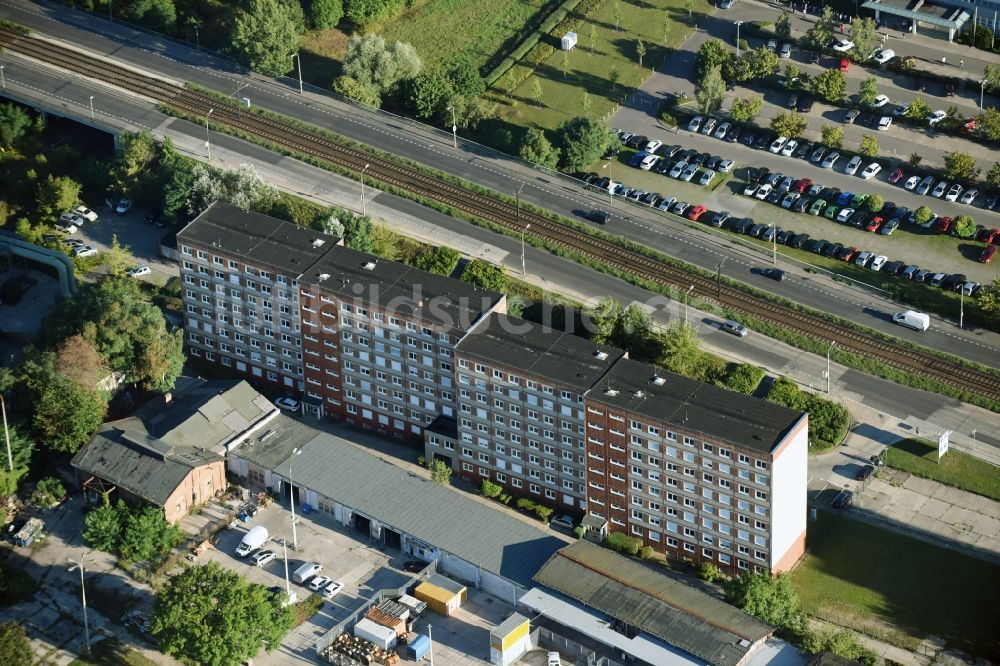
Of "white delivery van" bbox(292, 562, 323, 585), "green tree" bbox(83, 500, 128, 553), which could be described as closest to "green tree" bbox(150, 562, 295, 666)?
"white delivery van" bbox(292, 562, 323, 585)

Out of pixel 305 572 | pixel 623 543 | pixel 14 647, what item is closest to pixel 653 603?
pixel 623 543

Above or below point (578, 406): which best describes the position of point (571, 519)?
below

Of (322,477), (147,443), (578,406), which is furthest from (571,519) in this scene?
(147,443)

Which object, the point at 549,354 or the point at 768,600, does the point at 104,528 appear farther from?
the point at 768,600

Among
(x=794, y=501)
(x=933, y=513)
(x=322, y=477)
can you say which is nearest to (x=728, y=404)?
(x=794, y=501)

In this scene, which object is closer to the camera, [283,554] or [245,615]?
[245,615]

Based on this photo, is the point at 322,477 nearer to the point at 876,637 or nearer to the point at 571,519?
the point at 571,519
